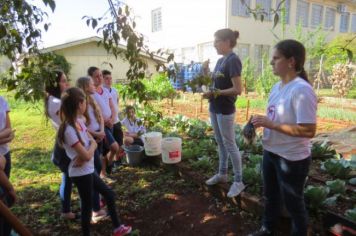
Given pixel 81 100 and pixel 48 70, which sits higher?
pixel 48 70

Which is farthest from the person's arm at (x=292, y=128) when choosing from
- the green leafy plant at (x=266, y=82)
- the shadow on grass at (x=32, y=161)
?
the green leafy plant at (x=266, y=82)

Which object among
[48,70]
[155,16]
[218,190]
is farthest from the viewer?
[155,16]

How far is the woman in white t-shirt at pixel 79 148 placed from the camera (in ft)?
9.34

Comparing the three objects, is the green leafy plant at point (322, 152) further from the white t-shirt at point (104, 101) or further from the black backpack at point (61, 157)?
the black backpack at point (61, 157)

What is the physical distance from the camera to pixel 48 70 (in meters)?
2.66

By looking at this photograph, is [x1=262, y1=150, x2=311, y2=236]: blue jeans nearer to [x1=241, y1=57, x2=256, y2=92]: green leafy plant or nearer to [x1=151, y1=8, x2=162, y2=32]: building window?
[x1=241, y1=57, x2=256, y2=92]: green leafy plant

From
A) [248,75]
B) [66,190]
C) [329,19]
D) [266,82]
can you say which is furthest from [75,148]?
Result: [329,19]

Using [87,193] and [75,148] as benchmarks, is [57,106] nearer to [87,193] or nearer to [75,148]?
[75,148]

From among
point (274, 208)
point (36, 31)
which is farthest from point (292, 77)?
point (36, 31)

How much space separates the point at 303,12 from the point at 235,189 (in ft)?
63.6

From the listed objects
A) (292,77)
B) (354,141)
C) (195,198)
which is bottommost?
(195,198)

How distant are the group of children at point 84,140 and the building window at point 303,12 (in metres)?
18.2

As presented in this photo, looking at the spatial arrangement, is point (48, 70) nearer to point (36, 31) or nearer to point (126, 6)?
point (36, 31)

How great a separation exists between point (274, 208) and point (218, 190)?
3.85 feet
